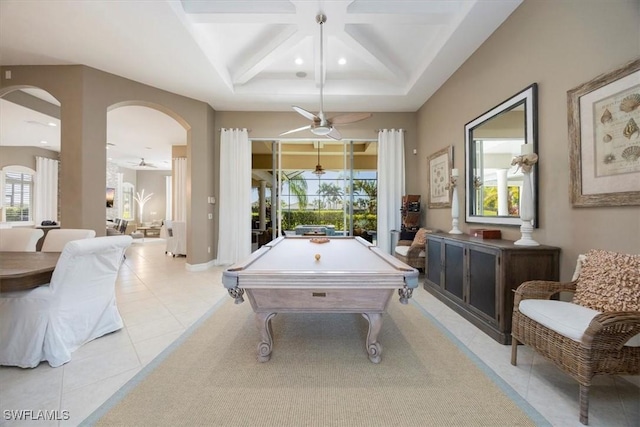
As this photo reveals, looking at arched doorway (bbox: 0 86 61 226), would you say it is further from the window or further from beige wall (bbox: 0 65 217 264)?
beige wall (bbox: 0 65 217 264)

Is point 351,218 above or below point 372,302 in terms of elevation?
above

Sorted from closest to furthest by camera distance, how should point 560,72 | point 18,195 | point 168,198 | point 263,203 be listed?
point 560,72
point 263,203
point 18,195
point 168,198

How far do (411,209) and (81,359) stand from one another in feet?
16.3

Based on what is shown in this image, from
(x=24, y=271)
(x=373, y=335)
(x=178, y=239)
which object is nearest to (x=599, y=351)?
(x=373, y=335)

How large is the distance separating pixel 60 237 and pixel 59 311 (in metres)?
1.29

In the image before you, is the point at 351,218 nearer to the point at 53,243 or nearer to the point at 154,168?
the point at 53,243

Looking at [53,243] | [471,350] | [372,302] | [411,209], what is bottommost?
[471,350]

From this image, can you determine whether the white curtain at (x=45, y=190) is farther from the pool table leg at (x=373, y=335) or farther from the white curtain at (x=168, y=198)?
the pool table leg at (x=373, y=335)

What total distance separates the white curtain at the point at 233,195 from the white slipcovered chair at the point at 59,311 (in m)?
3.29

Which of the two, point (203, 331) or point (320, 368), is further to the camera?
point (203, 331)

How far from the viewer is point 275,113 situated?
5.86 metres

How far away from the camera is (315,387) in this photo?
182 centimetres

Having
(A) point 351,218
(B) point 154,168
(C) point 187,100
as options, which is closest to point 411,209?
(A) point 351,218

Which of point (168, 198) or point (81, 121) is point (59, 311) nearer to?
point (81, 121)
